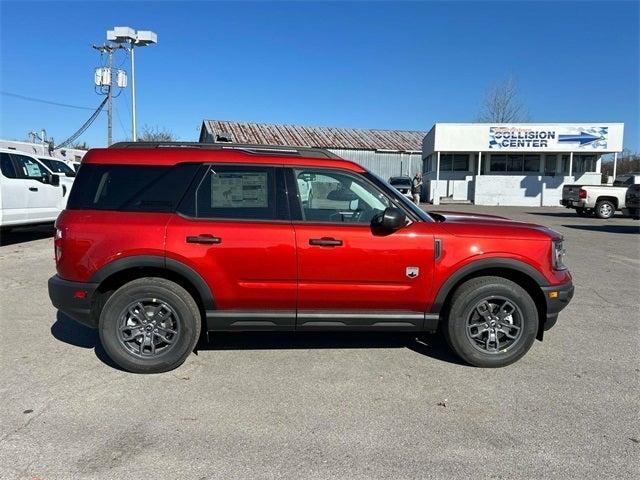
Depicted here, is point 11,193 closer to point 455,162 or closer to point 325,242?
point 325,242

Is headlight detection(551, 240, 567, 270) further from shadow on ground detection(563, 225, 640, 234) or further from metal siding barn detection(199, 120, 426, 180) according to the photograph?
metal siding barn detection(199, 120, 426, 180)


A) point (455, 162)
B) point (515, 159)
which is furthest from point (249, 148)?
point (515, 159)

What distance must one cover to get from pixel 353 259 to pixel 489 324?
1.36 metres

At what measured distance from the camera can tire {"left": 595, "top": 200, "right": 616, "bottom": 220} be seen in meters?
21.5

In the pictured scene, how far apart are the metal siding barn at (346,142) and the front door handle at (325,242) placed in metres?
36.4

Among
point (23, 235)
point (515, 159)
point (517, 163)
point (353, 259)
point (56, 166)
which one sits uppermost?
point (515, 159)

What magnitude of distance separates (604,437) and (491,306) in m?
1.37

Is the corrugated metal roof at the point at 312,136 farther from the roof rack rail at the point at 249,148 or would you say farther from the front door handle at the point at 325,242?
the front door handle at the point at 325,242

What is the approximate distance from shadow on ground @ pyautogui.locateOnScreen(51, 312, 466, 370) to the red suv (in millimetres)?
561

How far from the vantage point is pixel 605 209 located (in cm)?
2155

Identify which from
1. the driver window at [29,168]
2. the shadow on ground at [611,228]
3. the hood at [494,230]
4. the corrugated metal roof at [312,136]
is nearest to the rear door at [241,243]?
the hood at [494,230]

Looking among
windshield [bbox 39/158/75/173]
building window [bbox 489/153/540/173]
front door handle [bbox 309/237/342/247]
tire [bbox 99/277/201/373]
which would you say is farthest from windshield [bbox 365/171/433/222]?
building window [bbox 489/153/540/173]

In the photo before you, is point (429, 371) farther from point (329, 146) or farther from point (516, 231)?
point (329, 146)

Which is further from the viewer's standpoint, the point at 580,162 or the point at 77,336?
the point at 580,162
